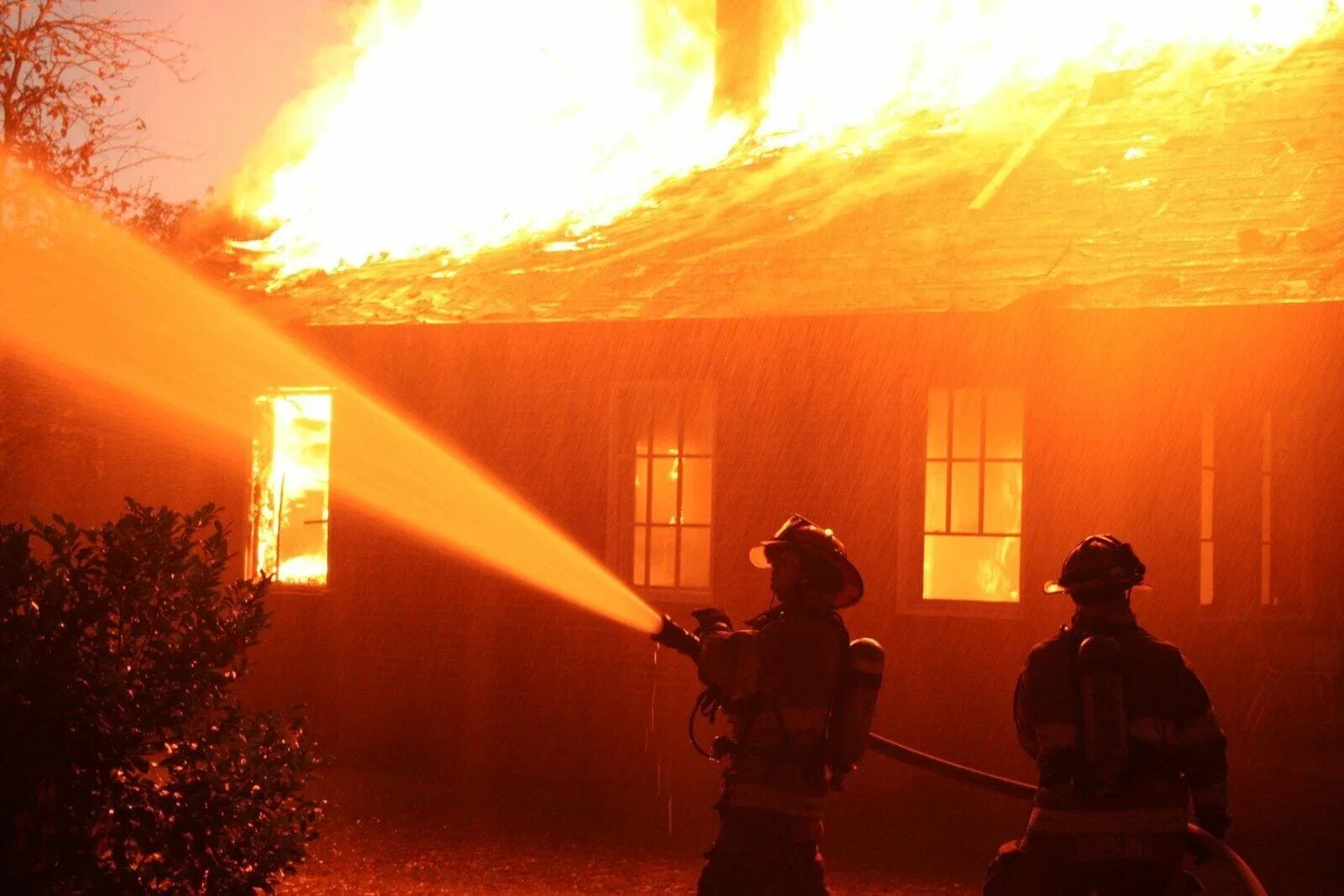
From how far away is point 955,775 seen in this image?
6.12m

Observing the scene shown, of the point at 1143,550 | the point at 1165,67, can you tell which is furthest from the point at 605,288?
the point at 1165,67

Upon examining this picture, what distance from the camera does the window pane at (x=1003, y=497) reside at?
40.7 ft

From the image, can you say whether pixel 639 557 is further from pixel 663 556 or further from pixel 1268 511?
pixel 1268 511

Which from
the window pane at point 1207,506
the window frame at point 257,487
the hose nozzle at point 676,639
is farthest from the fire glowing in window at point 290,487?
the hose nozzle at point 676,639

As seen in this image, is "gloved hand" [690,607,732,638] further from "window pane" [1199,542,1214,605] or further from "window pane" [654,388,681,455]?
"window pane" [654,388,681,455]

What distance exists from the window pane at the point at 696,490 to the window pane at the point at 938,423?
186cm

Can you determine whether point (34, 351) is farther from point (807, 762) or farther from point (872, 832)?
point (807, 762)

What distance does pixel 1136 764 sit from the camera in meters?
4.88

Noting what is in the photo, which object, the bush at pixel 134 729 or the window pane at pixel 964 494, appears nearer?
the bush at pixel 134 729

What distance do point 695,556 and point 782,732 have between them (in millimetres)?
8135

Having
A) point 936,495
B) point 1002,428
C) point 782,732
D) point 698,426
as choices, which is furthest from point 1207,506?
point 782,732

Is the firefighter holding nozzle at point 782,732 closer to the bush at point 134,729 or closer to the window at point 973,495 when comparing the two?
the bush at point 134,729

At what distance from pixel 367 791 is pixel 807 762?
6.64 meters

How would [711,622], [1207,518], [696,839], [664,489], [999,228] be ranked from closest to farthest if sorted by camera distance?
[711,622] < [696,839] < [1207,518] < [999,228] < [664,489]
